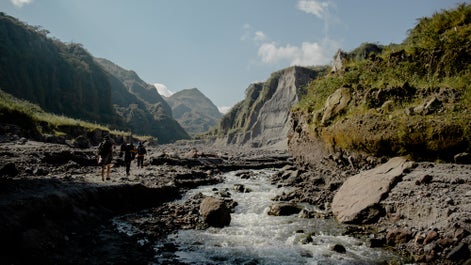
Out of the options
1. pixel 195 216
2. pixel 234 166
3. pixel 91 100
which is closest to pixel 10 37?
pixel 91 100

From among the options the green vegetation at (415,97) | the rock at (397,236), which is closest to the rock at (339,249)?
the rock at (397,236)

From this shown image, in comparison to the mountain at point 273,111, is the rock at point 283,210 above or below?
below

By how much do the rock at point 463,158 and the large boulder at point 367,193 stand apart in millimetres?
1484

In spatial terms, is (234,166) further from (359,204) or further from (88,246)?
A: (88,246)

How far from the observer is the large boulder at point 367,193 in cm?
1116

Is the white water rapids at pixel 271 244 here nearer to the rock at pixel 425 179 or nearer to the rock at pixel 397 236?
the rock at pixel 397 236

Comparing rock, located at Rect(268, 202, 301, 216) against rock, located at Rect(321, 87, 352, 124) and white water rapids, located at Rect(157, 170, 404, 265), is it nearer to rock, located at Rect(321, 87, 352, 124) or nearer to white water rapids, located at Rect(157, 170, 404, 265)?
white water rapids, located at Rect(157, 170, 404, 265)

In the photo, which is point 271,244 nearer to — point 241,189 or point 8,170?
point 241,189

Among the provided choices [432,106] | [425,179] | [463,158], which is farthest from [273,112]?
[425,179]

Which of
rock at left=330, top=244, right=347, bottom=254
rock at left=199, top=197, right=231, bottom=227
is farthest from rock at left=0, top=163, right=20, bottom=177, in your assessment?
rock at left=330, top=244, right=347, bottom=254

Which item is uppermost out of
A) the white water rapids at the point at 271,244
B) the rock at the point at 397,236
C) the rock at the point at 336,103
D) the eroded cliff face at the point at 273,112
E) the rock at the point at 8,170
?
the eroded cliff face at the point at 273,112

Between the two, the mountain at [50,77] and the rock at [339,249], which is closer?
the rock at [339,249]

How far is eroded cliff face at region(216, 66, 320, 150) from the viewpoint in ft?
350

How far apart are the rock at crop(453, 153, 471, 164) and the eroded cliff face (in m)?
82.6
